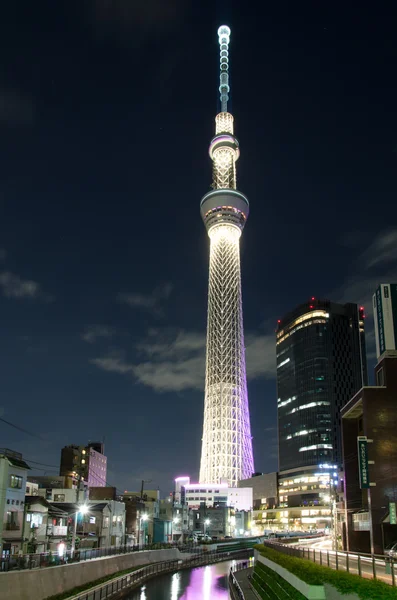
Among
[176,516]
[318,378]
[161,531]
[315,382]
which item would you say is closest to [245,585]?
[161,531]

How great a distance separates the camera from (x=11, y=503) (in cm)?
5103

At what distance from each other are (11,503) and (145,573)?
14329mm

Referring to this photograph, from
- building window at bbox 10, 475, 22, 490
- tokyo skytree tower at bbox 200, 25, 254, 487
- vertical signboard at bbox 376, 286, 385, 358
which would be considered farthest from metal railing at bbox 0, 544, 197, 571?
tokyo skytree tower at bbox 200, 25, 254, 487

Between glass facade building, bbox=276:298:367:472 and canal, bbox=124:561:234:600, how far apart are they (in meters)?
107

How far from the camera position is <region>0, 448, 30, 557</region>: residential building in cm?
4866

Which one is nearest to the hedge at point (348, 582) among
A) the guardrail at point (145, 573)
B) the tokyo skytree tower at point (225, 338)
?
the guardrail at point (145, 573)

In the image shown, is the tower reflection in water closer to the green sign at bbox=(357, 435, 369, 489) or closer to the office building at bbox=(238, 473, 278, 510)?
the green sign at bbox=(357, 435, 369, 489)

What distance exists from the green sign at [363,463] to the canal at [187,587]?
14.2 meters

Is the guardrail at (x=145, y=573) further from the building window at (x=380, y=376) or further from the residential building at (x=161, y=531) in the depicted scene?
the building window at (x=380, y=376)

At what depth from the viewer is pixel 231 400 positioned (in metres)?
155

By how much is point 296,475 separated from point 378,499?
400 ft

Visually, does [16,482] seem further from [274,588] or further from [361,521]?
[361,521]

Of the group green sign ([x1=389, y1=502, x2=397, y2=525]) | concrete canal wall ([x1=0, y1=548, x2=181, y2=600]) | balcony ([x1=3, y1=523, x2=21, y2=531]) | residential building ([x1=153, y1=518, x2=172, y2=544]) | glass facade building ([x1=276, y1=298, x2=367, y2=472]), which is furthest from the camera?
glass facade building ([x1=276, y1=298, x2=367, y2=472])

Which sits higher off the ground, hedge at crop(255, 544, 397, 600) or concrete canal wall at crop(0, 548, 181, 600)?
hedge at crop(255, 544, 397, 600)
